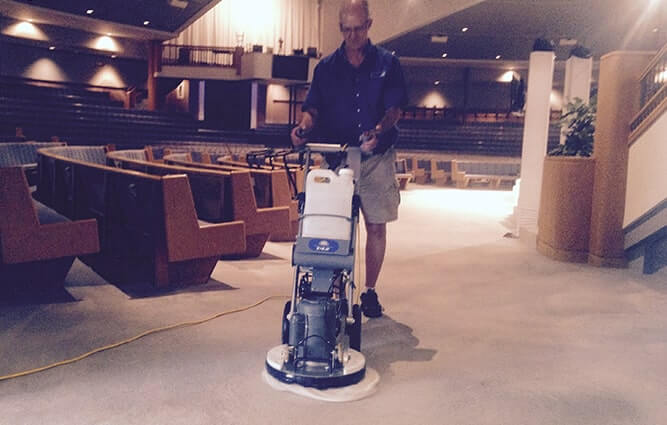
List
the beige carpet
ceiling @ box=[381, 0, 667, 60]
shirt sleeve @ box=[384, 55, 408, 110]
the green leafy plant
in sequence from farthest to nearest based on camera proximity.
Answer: ceiling @ box=[381, 0, 667, 60] → the green leafy plant → shirt sleeve @ box=[384, 55, 408, 110] → the beige carpet

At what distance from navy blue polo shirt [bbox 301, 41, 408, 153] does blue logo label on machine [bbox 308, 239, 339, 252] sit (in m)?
0.76

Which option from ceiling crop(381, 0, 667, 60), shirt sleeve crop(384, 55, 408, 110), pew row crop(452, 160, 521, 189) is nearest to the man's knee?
shirt sleeve crop(384, 55, 408, 110)

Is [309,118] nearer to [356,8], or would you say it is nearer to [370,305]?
[356,8]

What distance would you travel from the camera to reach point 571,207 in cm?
422

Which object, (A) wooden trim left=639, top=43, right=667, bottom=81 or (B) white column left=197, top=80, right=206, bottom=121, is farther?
(B) white column left=197, top=80, right=206, bottom=121

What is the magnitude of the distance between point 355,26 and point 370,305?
119 cm

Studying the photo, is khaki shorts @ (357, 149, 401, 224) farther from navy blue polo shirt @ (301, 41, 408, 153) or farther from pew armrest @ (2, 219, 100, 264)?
pew armrest @ (2, 219, 100, 264)

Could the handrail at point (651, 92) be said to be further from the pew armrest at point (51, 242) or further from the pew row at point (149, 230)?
the pew armrest at point (51, 242)

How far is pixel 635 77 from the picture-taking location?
13.1 feet

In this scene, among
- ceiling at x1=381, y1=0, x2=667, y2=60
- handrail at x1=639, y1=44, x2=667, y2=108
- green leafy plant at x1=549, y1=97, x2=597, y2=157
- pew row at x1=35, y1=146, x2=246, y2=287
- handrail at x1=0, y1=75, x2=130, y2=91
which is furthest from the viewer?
handrail at x1=0, y1=75, x2=130, y2=91

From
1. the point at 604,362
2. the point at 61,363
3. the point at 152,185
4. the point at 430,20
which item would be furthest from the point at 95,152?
the point at 430,20

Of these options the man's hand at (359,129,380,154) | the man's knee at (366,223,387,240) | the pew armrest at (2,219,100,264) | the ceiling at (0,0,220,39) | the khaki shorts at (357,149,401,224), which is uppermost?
the ceiling at (0,0,220,39)

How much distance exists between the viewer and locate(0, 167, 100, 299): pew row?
8.93 ft

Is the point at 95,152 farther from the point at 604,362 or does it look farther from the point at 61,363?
the point at 604,362
